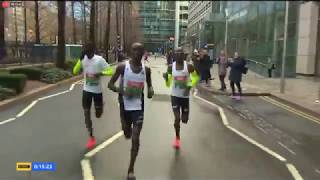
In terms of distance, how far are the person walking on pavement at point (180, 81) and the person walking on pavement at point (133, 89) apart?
7.65 ft

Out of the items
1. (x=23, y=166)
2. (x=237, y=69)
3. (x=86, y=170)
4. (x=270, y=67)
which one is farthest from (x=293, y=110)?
(x=270, y=67)

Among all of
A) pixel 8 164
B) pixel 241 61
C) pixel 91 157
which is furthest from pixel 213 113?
pixel 8 164

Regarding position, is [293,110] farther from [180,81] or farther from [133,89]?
[133,89]

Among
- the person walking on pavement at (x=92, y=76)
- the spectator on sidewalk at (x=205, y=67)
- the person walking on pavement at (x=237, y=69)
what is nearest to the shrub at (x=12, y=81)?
the person walking on pavement at (x=237, y=69)

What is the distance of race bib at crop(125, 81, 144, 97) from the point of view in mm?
7281

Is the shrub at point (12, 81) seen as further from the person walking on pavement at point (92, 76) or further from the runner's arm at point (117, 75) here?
the runner's arm at point (117, 75)

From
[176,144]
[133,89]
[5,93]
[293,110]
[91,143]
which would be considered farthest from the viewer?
[293,110]

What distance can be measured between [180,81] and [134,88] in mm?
2553

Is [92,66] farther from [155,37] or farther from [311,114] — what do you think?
[311,114]

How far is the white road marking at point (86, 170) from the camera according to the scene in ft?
23.9

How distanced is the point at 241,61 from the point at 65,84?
30.1 feet

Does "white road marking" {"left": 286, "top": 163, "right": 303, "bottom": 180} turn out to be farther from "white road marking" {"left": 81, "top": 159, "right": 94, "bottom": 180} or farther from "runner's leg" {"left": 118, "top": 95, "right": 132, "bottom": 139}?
"white road marking" {"left": 81, "top": 159, "right": 94, "bottom": 180}

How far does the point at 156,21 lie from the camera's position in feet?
39.2

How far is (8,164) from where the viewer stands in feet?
25.9
